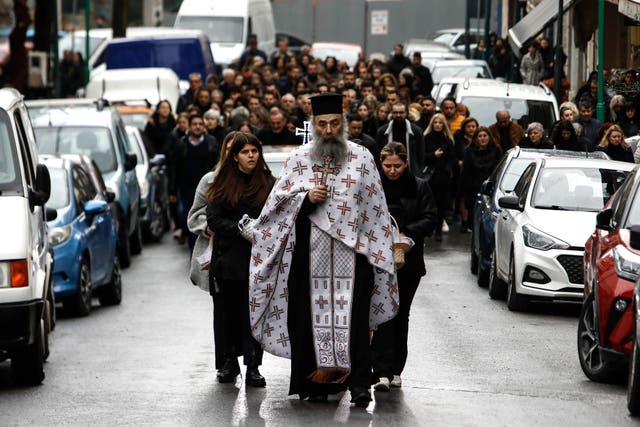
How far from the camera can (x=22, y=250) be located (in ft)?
39.4

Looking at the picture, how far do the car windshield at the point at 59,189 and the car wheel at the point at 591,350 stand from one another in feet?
21.1

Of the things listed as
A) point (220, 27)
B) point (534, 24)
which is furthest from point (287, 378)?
point (220, 27)

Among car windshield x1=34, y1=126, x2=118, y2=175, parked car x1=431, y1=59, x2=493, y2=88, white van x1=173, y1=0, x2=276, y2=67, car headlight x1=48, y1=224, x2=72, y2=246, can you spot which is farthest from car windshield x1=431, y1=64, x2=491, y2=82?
Answer: car headlight x1=48, y1=224, x2=72, y2=246

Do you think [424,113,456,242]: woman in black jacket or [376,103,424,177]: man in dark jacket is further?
[424,113,456,242]: woman in black jacket

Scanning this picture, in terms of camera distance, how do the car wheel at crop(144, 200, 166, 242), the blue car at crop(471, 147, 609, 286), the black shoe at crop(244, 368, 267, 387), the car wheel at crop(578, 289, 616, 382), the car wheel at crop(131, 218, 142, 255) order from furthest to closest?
the car wheel at crop(144, 200, 166, 242) < the car wheel at crop(131, 218, 142, 255) < the blue car at crop(471, 147, 609, 286) < the car wheel at crop(578, 289, 616, 382) < the black shoe at crop(244, 368, 267, 387)

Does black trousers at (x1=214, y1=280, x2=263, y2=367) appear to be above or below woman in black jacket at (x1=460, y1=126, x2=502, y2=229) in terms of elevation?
above

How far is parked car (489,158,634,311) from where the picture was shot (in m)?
16.7

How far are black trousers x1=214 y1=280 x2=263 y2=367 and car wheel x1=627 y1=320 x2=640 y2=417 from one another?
2457 millimetres

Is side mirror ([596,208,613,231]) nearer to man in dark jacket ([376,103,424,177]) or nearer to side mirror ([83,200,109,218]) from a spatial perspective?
side mirror ([83,200,109,218])

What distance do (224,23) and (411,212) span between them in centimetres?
3682

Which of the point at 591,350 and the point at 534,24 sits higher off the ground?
the point at 534,24

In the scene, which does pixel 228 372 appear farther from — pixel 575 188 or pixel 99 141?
pixel 99 141

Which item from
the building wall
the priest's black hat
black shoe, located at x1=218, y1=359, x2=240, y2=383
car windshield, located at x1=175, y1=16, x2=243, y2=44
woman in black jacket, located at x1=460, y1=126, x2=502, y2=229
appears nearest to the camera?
the priest's black hat

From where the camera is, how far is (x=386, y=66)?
4091cm
